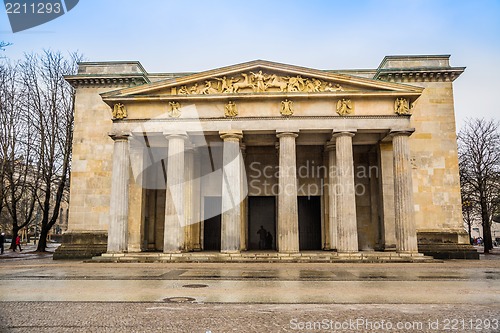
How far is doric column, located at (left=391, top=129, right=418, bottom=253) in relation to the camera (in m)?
24.5

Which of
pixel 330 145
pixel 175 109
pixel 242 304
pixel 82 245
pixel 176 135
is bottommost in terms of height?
pixel 242 304

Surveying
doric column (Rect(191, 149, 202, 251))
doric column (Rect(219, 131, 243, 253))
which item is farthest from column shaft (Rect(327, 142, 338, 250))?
doric column (Rect(191, 149, 202, 251))

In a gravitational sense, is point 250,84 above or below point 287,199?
above

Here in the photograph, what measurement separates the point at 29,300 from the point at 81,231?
71.8 ft

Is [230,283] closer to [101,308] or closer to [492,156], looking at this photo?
[101,308]

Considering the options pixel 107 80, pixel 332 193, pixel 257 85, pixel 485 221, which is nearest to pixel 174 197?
pixel 257 85

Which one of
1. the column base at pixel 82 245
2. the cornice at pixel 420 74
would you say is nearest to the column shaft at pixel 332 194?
the cornice at pixel 420 74

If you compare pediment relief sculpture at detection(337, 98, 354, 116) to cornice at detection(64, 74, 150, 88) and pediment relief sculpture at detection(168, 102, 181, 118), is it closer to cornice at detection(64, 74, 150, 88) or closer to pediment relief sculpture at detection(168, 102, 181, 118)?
pediment relief sculpture at detection(168, 102, 181, 118)

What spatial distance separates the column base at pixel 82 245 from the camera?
98.0ft

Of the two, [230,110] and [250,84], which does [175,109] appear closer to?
[230,110]

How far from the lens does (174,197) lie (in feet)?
84.1

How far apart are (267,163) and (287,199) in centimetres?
864

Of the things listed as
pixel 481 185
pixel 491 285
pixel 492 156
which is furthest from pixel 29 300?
pixel 492 156

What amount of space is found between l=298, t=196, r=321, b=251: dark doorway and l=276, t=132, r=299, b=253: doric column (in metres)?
→ 8.35
